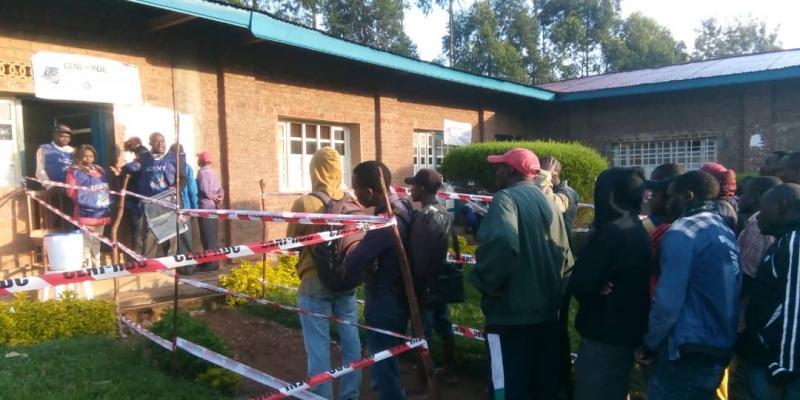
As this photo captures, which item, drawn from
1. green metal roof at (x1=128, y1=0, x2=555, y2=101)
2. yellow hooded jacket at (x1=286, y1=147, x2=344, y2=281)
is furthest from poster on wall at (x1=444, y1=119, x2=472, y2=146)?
yellow hooded jacket at (x1=286, y1=147, x2=344, y2=281)

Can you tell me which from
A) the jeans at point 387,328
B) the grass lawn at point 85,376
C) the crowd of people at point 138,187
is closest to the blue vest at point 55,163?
the crowd of people at point 138,187

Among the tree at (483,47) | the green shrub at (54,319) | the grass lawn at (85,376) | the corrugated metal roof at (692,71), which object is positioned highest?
the tree at (483,47)

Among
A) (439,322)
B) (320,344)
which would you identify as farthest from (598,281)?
(439,322)

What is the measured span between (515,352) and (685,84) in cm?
1402

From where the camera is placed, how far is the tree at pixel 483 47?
110 feet

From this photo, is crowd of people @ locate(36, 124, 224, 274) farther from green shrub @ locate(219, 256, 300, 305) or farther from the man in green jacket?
the man in green jacket

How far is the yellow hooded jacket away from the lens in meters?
3.88

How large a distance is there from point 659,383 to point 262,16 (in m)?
7.61

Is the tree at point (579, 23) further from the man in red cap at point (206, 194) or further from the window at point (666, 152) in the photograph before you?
the man in red cap at point (206, 194)

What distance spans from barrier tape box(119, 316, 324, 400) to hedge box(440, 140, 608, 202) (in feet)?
28.0

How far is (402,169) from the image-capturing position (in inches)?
507

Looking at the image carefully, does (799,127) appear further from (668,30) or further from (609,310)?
(668,30)

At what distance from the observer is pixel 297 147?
11.0 metres

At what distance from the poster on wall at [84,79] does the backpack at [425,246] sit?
5.70 meters
